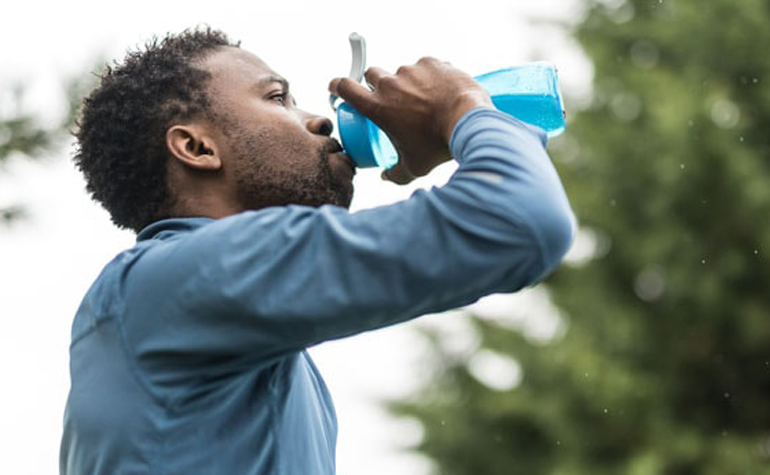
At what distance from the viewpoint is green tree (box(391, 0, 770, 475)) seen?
7.89 meters

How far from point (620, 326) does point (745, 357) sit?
0.85 metres

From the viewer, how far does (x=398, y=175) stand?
205 cm

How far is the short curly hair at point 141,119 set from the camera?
83.9 inches

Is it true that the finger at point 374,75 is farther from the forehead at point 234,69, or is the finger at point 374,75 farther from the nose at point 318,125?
the forehead at point 234,69

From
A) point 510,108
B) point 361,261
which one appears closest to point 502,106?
point 510,108

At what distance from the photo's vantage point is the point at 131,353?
67.9 inches

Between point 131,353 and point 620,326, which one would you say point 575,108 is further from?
point 131,353

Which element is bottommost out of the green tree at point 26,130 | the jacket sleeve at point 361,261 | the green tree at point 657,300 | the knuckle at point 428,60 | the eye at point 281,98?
the green tree at point 657,300

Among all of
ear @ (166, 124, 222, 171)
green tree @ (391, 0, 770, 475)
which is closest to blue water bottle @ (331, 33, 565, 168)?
ear @ (166, 124, 222, 171)

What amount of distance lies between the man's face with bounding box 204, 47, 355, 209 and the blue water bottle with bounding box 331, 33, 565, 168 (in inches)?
1.2

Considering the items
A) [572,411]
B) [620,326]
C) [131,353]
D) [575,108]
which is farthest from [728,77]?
[131,353]

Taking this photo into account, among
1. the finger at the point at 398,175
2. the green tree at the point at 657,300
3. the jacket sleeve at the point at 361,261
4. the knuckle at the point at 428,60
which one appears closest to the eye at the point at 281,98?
the finger at the point at 398,175

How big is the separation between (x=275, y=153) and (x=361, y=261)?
510 mm

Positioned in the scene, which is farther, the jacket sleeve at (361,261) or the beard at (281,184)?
the beard at (281,184)
